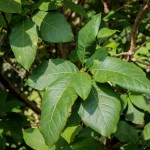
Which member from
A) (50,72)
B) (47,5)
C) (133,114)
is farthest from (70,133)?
(47,5)

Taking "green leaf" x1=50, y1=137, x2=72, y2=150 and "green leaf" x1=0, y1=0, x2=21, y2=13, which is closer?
"green leaf" x1=0, y1=0, x2=21, y2=13

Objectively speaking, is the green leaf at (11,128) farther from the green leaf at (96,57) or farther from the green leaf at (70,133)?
the green leaf at (96,57)

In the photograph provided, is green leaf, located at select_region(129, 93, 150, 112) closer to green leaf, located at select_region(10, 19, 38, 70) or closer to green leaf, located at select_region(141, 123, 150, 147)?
green leaf, located at select_region(141, 123, 150, 147)

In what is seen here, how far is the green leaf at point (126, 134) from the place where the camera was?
1545mm

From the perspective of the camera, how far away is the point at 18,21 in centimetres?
130

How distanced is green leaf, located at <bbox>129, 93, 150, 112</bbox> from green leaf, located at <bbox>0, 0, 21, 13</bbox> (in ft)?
2.52

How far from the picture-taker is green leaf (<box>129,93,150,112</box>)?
1.62 metres

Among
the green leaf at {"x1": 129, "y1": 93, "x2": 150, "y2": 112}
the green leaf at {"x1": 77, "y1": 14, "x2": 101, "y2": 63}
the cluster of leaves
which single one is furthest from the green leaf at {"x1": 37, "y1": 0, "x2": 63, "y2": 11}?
the green leaf at {"x1": 129, "y1": 93, "x2": 150, "y2": 112}

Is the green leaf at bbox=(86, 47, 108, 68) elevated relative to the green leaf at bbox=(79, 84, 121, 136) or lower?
elevated

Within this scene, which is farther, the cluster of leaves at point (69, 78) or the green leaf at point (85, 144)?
the green leaf at point (85, 144)

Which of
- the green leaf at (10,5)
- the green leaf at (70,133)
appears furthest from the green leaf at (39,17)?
the green leaf at (70,133)

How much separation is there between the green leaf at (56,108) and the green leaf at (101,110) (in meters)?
0.07

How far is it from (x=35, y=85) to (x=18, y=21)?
0.26m

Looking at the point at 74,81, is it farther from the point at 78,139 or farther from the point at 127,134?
the point at 127,134
